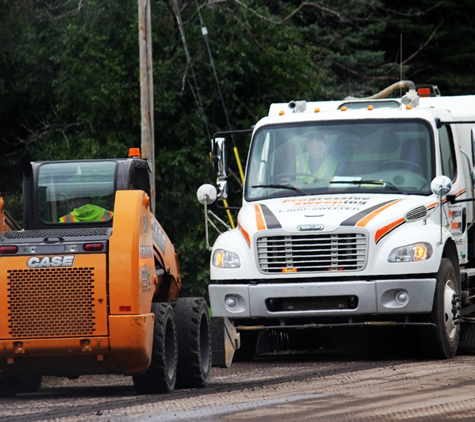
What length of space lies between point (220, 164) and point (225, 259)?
1473mm

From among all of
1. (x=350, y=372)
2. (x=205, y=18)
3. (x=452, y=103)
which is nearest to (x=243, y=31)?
(x=205, y=18)

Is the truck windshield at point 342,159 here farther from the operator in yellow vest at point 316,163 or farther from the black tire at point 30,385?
the black tire at point 30,385

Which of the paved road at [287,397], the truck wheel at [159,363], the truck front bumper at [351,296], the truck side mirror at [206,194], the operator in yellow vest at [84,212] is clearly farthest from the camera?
the truck side mirror at [206,194]

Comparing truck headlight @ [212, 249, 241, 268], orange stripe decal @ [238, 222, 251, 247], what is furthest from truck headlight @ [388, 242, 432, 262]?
truck headlight @ [212, 249, 241, 268]

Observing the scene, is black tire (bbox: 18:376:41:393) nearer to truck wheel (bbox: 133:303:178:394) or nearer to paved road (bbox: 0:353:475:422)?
paved road (bbox: 0:353:475:422)

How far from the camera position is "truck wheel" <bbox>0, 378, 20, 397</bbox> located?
11.2m

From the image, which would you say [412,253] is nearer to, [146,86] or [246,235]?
[246,235]

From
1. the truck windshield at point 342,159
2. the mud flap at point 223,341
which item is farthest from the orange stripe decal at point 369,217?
the mud flap at point 223,341

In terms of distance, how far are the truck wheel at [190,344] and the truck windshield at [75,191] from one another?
118 cm

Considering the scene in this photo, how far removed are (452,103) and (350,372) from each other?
19.7 ft

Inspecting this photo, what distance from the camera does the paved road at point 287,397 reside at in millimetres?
8695

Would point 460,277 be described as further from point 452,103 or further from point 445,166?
point 452,103

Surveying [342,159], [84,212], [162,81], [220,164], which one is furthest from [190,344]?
[162,81]

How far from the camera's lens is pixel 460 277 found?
14.8 m
